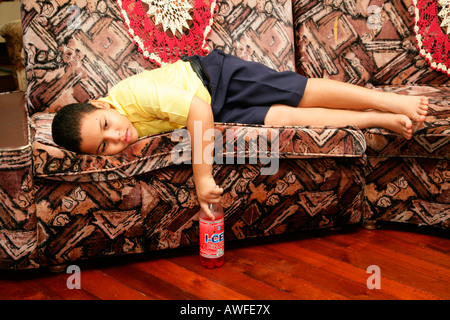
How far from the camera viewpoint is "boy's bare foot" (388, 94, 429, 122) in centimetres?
140

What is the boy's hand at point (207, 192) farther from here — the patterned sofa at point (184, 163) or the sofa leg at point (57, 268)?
the sofa leg at point (57, 268)

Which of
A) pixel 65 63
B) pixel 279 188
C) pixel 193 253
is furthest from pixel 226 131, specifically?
pixel 65 63

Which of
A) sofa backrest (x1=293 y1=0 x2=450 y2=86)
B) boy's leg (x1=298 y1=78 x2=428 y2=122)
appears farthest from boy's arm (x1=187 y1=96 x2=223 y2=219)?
sofa backrest (x1=293 y1=0 x2=450 y2=86)

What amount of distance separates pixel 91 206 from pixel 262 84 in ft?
2.40

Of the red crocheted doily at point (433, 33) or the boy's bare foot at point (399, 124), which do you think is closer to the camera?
the boy's bare foot at point (399, 124)

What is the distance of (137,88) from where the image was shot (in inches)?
52.4

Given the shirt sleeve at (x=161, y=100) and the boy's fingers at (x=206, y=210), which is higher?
the shirt sleeve at (x=161, y=100)

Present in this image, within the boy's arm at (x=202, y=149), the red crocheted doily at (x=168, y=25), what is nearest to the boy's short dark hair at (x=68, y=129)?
the boy's arm at (x=202, y=149)

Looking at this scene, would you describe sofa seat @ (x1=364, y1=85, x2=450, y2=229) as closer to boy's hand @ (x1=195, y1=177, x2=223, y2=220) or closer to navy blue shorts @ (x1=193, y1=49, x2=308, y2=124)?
navy blue shorts @ (x1=193, y1=49, x2=308, y2=124)

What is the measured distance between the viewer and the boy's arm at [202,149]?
1.26m

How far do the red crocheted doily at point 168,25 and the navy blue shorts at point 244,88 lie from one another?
0.86 feet

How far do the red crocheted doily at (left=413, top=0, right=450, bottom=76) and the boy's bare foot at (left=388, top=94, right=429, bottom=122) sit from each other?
2.21ft
